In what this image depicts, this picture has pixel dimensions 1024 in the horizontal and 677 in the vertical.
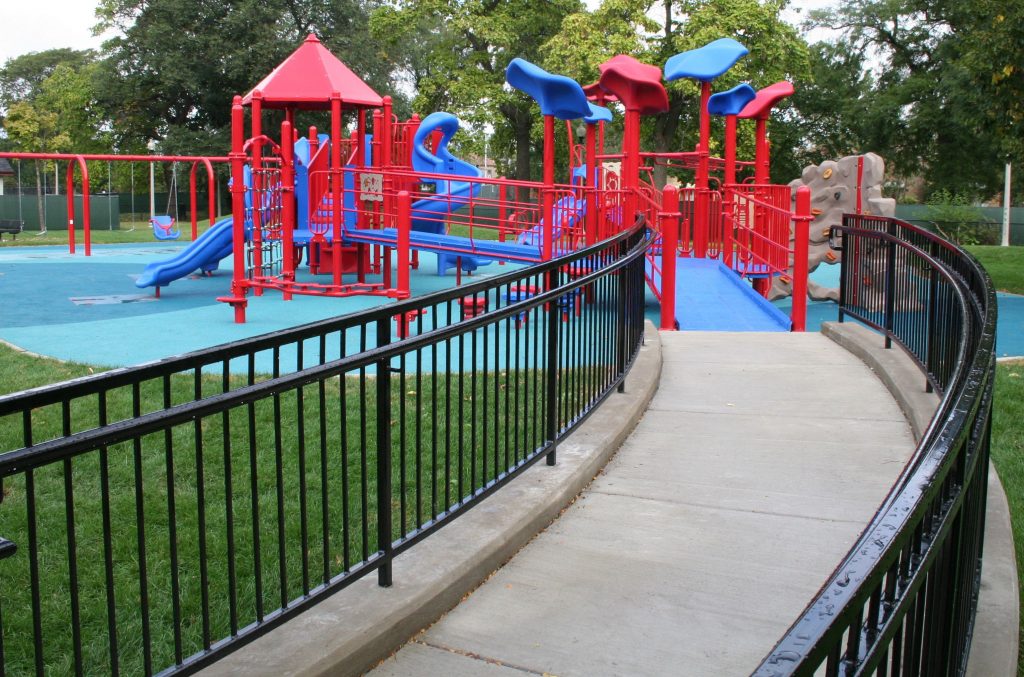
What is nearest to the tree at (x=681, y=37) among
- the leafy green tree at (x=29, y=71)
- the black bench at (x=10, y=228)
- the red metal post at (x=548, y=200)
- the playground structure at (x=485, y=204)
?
the playground structure at (x=485, y=204)

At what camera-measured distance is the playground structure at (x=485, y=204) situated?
13.3 meters

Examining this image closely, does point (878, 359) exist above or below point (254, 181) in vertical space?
below

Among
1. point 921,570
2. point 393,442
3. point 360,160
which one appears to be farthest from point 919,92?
point 921,570

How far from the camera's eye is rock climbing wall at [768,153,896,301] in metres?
21.2

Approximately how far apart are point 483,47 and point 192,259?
26.9 meters

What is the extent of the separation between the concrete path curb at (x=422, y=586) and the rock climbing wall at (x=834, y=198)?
54.8 ft

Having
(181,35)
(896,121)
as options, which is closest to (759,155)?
(896,121)

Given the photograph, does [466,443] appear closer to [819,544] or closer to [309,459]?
[309,459]

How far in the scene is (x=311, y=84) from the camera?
53.0ft

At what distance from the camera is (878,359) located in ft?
26.5

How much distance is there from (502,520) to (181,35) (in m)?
51.6

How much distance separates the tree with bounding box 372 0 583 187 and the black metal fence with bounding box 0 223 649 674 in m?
33.6

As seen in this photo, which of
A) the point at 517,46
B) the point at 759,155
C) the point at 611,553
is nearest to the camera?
the point at 611,553

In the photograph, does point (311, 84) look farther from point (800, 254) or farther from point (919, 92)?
point (919, 92)
